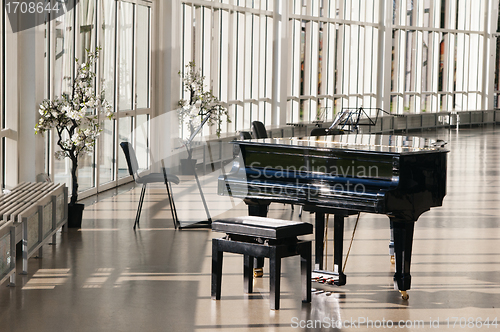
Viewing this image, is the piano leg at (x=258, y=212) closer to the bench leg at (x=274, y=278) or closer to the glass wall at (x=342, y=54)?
the bench leg at (x=274, y=278)

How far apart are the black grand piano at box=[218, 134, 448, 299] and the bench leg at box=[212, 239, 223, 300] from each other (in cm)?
61

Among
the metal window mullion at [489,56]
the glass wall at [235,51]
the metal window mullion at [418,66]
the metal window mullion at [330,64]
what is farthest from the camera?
the metal window mullion at [489,56]

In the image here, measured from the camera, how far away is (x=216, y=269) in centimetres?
421

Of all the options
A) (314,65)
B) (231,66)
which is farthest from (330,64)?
(231,66)

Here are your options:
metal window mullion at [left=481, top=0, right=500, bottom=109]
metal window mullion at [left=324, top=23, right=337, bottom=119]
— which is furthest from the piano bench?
metal window mullion at [left=481, top=0, right=500, bottom=109]

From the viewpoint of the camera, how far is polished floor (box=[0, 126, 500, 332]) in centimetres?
386

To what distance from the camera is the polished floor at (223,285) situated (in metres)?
3.86

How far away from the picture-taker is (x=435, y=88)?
70.7 feet

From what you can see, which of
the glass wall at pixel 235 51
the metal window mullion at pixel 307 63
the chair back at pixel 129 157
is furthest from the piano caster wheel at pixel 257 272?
the metal window mullion at pixel 307 63

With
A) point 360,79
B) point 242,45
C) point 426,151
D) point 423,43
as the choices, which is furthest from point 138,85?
point 423,43

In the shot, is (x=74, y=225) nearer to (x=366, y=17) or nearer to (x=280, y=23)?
(x=280, y=23)

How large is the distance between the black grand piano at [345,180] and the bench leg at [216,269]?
0.61 m

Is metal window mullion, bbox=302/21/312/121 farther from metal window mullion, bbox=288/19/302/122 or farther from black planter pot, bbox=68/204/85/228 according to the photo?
black planter pot, bbox=68/204/85/228

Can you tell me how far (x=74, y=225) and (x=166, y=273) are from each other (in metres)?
1.90
